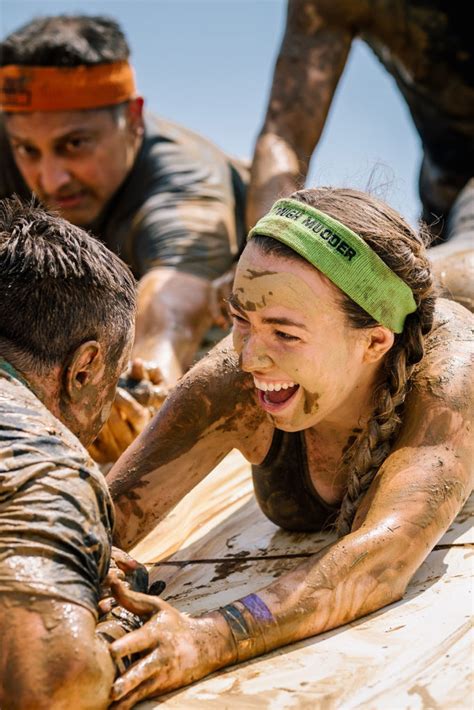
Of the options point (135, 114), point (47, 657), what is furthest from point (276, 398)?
point (135, 114)

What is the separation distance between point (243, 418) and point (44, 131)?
3.07 meters

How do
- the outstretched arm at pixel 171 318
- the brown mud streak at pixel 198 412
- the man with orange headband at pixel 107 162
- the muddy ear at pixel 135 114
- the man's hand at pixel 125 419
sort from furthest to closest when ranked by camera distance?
the muddy ear at pixel 135 114 → the man with orange headband at pixel 107 162 → the outstretched arm at pixel 171 318 → the man's hand at pixel 125 419 → the brown mud streak at pixel 198 412

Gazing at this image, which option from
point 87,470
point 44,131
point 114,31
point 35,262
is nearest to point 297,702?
point 87,470

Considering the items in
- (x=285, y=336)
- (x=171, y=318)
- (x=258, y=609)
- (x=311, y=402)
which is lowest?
(x=171, y=318)

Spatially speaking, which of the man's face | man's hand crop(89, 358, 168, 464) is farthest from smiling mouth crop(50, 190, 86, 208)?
man's hand crop(89, 358, 168, 464)

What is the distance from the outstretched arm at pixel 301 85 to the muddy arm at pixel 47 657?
385 cm

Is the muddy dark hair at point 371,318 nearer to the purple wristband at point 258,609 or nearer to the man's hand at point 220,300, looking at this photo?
the purple wristband at point 258,609

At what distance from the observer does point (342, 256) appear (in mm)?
2506

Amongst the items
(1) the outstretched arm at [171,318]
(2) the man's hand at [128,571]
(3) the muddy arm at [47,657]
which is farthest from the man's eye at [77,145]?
(3) the muddy arm at [47,657]

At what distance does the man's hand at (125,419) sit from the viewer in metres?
3.84

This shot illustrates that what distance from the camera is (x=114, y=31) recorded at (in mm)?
5988

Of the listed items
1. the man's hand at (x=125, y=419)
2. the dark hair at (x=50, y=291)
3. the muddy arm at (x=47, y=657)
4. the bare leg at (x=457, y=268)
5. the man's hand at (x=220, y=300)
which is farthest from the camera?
the man's hand at (x=220, y=300)

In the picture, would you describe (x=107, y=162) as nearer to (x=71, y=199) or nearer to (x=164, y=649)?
(x=71, y=199)

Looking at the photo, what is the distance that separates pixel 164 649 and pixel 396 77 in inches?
178
